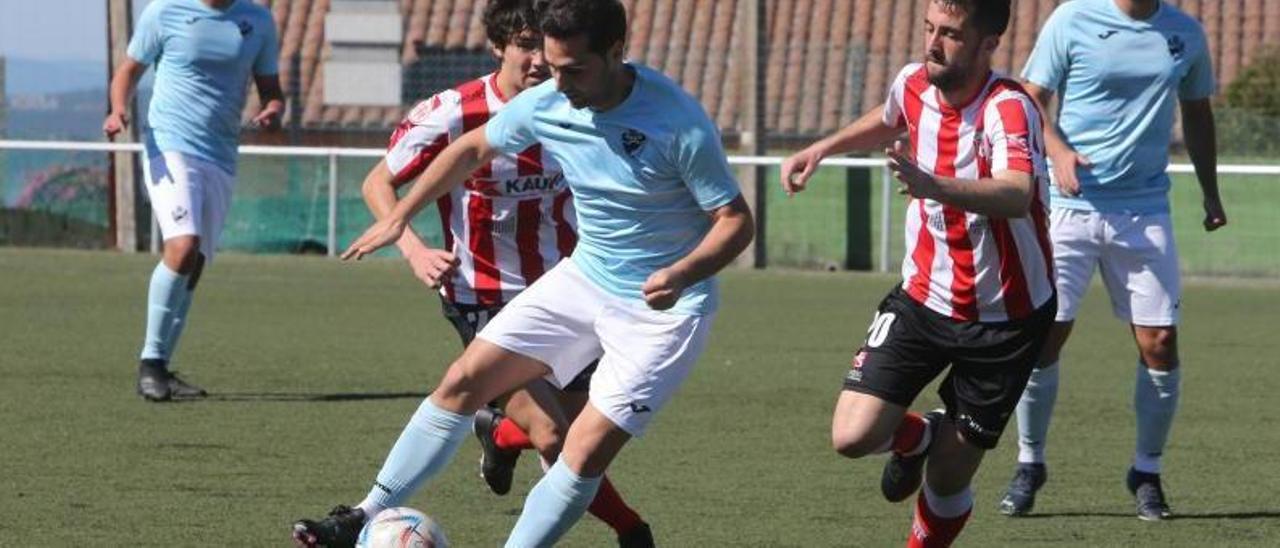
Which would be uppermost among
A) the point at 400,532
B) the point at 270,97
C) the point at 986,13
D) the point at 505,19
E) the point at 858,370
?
the point at 986,13

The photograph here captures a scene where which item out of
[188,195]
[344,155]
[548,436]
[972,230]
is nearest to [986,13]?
[972,230]

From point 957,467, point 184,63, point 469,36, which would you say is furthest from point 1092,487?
point 469,36

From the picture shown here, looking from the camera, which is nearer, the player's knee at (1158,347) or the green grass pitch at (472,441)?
the green grass pitch at (472,441)

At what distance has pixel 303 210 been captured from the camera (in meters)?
21.4

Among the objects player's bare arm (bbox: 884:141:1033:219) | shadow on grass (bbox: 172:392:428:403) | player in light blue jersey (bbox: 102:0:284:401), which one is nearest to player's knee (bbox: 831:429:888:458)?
player's bare arm (bbox: 884:141:1033:219)

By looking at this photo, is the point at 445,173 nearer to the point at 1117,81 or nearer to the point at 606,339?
the point at 606,339

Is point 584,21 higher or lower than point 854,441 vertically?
higher

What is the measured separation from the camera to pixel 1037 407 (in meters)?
8.27

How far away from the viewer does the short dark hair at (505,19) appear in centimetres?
720

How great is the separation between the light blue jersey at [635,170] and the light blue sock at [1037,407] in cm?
205

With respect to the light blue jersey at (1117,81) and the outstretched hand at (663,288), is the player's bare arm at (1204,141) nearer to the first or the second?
the light blue jersey at (1117,81)

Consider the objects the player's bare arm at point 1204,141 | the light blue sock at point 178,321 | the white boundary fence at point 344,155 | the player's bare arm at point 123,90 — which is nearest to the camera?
the player's bare arm at point 1204,141

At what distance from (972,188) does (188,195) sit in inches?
221

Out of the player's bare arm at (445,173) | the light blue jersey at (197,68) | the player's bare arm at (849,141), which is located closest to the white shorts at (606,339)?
the player's bare arm at (445,173)
